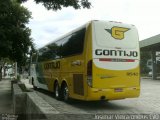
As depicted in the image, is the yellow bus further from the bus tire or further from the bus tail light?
the bus tire

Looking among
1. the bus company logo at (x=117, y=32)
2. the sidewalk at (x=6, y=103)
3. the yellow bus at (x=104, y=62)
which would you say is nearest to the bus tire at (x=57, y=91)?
the yellow bus at (x=104, y=62)

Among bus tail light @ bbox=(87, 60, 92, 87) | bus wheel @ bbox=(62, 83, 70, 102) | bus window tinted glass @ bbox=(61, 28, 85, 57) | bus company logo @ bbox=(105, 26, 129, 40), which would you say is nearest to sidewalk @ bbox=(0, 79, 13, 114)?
bus wheel @ bbox=(62, 83, 70, 102)

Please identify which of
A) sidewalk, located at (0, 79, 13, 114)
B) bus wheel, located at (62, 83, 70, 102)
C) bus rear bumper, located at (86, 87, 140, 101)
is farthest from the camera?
sidewalk, located at (0, 79, 13, 114)

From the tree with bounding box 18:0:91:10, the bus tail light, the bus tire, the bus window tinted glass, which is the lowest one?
the bus tire

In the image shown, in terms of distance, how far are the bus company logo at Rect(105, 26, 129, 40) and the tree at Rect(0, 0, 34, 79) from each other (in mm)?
9721

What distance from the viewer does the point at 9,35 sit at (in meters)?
22.3

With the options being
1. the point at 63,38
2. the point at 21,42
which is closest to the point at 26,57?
the point at 21,42

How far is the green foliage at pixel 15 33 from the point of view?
70.7 feet

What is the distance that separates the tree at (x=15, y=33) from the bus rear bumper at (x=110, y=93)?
10.1 metres

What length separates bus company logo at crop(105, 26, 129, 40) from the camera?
1300cm

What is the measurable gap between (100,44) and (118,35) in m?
0.89

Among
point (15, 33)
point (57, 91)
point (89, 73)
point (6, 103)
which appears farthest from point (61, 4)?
point (15, 33)

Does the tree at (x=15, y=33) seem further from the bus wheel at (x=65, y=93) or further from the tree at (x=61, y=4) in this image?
the tree at (x=61, y=4)

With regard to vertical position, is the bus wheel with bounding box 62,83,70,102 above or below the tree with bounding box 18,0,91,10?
below
